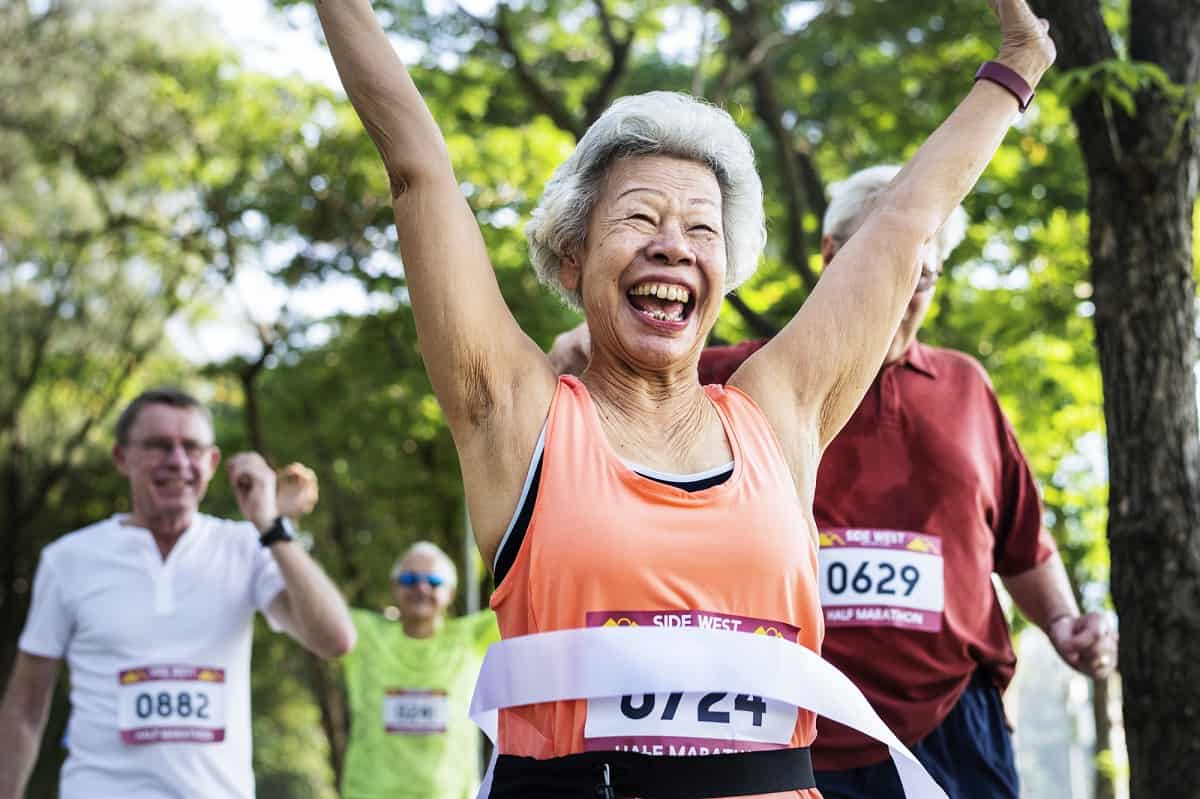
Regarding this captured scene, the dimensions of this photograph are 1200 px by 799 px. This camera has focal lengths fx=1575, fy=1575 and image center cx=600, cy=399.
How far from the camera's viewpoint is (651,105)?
8.06 feet

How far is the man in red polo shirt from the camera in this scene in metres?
3.68

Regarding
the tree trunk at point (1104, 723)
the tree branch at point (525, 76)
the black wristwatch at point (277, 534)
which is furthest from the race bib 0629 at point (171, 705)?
the tree trunk at point (1104, 723)

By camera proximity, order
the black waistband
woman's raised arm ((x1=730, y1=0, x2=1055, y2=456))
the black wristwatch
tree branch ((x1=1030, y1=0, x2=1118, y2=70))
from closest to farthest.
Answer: the black waistband
woman's raised arm ((x1=730, y1=0, x2=1055, y2=456))
the black wristwatch
tree branch ((x1=1030, y1=0, x2=1118, y2=70))

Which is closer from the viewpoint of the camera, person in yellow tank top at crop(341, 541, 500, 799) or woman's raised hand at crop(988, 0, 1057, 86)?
woman's raised hand at crop(988, 0, 1057, 86)

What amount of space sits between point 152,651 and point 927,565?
2446 mm

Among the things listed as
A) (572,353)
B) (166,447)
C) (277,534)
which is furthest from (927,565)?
(166,447)

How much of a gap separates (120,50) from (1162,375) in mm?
18388

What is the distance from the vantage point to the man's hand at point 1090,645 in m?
3.72

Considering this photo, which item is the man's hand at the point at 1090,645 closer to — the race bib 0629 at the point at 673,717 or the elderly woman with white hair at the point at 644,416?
the elderly woman with white hair at the point at 644,416

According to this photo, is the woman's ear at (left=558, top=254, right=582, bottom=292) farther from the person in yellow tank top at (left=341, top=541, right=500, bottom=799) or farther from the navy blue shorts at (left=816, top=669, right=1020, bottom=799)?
the person in yellow tank top at (left=341, top=541, right=500, bottom=799)

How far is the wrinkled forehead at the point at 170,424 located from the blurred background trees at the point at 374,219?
298 cm

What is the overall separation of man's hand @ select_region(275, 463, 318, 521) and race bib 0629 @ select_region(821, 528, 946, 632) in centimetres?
198

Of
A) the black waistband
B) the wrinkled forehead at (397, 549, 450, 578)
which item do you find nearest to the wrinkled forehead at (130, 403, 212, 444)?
the black waistband

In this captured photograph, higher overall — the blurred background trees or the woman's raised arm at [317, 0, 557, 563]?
the blurred background trees
